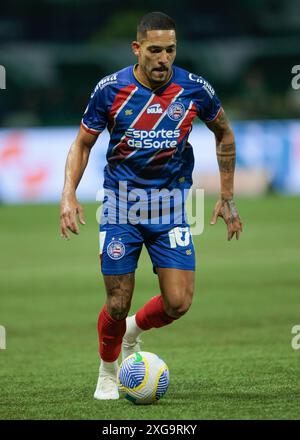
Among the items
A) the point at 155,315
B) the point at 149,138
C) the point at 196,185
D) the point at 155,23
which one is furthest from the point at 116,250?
the point at 196,185

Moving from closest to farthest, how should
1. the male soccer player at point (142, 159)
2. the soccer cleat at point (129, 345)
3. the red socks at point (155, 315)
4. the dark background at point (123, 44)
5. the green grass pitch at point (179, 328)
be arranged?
the green grass pitch at point (179, 328) → the male soccer player at point (142, 159) → the red socks at point (155, 315) → the soccer cleat at point (129, 345) → the dark background at point (123, 44)

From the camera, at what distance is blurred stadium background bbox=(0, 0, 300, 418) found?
8156mm

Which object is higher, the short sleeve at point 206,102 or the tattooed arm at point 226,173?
the short sleeve at point 206,102

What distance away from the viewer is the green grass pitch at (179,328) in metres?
7.20

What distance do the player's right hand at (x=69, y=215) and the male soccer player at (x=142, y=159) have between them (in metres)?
0.07

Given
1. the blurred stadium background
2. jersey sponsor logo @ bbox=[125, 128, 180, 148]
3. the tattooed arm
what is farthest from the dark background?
jersey sponsor logo @ bbox=[125, 128, 180, 148]

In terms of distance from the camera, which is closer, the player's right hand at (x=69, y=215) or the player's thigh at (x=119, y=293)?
the player's right hand at (x=69, y=215)

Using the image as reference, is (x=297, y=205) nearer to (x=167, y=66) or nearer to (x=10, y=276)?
(x=10, y=276)

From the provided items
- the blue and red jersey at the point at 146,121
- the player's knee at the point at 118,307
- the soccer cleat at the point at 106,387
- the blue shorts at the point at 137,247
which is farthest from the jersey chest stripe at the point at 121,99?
the soccer cleat at the point at 106,387

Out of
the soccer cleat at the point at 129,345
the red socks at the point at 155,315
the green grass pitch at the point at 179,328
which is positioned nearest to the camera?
the green grass pitch at the point at 179,328

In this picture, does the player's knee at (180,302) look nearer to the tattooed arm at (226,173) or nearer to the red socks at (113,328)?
the red socks at (113,328)

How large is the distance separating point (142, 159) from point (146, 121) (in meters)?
0.26

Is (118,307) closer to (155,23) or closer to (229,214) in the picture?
(229,214)
